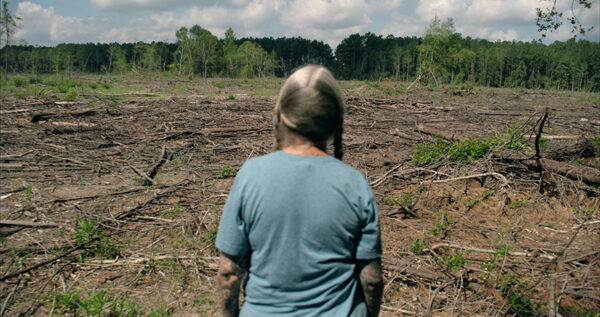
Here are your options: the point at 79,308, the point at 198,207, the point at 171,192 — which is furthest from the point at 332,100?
the point at 171,192

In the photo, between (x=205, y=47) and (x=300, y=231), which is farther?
(x=205, y=47)

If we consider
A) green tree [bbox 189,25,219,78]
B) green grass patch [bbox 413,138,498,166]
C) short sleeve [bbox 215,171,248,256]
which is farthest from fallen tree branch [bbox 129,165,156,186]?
green tree [bbox 189,25,219,78]

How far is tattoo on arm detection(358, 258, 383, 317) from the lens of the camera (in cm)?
136

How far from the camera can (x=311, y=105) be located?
127 cm

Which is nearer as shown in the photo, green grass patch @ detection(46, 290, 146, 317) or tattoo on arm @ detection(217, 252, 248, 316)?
tattoo on arm @ detection(217, 252, 248, 316)

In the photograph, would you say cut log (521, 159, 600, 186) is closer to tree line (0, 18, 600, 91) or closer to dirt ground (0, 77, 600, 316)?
dirt ground (0, 77, 600, 316)

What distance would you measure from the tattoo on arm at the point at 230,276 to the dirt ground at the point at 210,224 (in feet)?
5.95

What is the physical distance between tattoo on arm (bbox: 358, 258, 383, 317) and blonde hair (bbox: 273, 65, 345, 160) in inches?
20.6

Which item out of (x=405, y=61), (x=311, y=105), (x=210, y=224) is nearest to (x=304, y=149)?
(x=311, y=105)

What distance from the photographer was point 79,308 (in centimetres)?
296

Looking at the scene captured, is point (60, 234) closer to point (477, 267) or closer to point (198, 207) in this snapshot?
point (198, 207)

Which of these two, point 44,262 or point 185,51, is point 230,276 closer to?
point 44,262

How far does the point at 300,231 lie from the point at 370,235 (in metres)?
0.28

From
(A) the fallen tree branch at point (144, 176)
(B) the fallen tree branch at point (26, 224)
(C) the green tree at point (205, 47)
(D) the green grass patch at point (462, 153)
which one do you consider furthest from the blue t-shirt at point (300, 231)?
(C) the green tree at point (205, 47)
